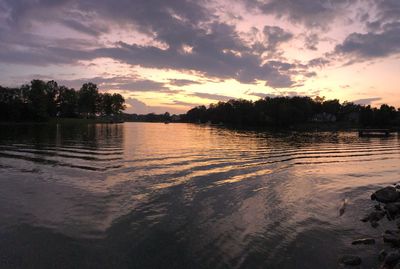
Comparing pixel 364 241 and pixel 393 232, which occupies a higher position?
pixel 393 232

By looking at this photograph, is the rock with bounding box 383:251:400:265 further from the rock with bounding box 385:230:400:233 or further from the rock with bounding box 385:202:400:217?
the rock with bounding box 385:202:400:217

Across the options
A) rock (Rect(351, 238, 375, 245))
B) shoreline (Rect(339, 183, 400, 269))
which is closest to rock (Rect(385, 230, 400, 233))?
shoreline (Rect(339, 183, 400, 269))

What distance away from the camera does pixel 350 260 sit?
11750 mm

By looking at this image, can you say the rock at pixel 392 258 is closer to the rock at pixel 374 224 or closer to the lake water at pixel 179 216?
the lake water at pixel 179 216

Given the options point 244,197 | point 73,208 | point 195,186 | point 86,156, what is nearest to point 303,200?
point 244,197

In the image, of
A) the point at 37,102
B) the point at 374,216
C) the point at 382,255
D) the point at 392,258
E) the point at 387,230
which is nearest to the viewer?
the point at 392,258

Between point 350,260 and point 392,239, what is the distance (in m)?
2.95

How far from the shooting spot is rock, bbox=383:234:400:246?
13285 mm

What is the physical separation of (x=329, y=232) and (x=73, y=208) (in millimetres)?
12209

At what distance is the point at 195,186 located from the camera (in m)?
23.1

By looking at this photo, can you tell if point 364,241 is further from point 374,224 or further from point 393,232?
point 374,224

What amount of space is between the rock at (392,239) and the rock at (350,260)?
96.1 inches

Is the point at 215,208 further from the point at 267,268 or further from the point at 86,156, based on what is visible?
the point at 86,156

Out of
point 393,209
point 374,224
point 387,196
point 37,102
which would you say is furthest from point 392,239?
point 37,102
